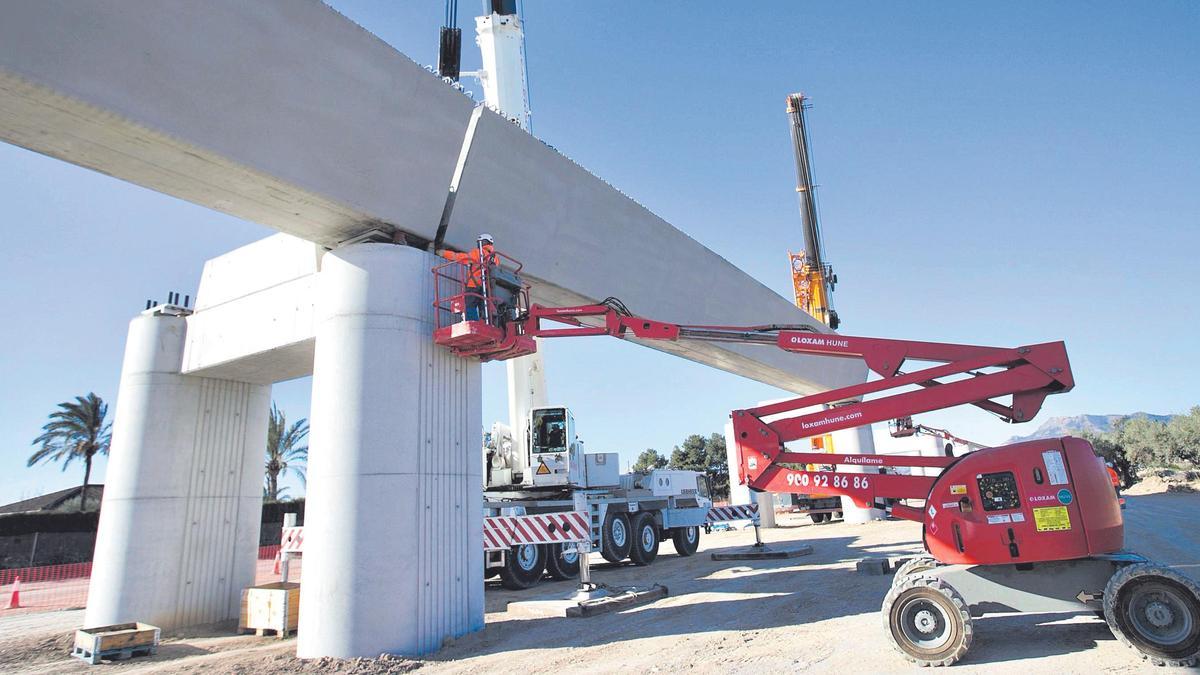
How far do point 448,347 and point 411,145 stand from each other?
9.11 feet

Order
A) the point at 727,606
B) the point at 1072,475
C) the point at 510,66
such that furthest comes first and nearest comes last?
the point at 510,66, the point at 727,606, the point at 1072,475

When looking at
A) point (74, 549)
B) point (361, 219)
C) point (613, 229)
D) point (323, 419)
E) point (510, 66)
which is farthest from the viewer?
point (74, 549)

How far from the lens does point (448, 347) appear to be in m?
9.40

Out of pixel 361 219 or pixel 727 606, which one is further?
pixel 727 606

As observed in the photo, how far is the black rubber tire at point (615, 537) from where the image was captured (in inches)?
637

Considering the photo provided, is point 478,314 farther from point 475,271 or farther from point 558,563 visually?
point 558,563

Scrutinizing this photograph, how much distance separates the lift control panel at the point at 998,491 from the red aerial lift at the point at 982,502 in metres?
0.01

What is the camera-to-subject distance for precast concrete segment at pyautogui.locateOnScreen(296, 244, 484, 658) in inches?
313

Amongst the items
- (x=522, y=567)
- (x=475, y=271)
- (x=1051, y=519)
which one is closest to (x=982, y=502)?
(x=1051, y=519)

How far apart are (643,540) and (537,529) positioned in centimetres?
696

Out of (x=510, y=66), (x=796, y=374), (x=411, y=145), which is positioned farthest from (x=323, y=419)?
(x=796, y=374)

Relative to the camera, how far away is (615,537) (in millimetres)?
16531

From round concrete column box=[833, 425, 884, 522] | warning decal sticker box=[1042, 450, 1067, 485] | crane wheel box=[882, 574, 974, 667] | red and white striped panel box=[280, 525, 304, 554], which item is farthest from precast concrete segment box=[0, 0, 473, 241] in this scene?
round concrete column box=[833, 425, 884, 522]

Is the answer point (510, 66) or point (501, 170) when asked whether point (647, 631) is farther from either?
point (510, 66)
